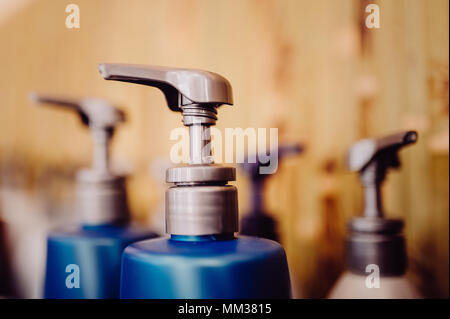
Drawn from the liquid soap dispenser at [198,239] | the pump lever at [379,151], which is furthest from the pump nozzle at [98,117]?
the pump lever at [379,151]

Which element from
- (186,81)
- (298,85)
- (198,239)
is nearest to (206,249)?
(198,239)

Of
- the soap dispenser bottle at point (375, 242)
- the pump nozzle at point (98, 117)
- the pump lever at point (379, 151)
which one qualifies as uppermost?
the pump nozzle at point (98, 117)

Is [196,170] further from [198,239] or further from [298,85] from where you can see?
[298,85]

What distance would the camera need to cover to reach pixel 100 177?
412 mm

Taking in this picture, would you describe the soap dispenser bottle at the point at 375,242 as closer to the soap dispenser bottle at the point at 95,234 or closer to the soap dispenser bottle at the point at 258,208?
the soap dispenser bottle at the point at 258,208

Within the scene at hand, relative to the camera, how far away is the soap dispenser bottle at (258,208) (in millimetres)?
444

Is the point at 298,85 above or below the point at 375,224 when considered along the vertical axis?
above

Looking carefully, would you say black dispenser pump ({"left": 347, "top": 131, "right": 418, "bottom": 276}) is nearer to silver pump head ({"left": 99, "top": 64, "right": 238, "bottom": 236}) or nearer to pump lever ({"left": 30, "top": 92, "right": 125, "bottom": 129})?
silver pump head ({"left": 99, "top": 64, "right": 238, "bottom": 236})

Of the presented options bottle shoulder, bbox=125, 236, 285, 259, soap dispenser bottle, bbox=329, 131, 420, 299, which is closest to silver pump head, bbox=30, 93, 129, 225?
bottle shoulder, bbox=125, 236, 285, 259

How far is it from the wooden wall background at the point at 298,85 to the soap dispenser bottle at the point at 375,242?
0.08 metres

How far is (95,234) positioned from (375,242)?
0.89 feet

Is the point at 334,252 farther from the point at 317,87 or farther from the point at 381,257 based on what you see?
the point at 317,87

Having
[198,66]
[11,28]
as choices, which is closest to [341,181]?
[198,66]
